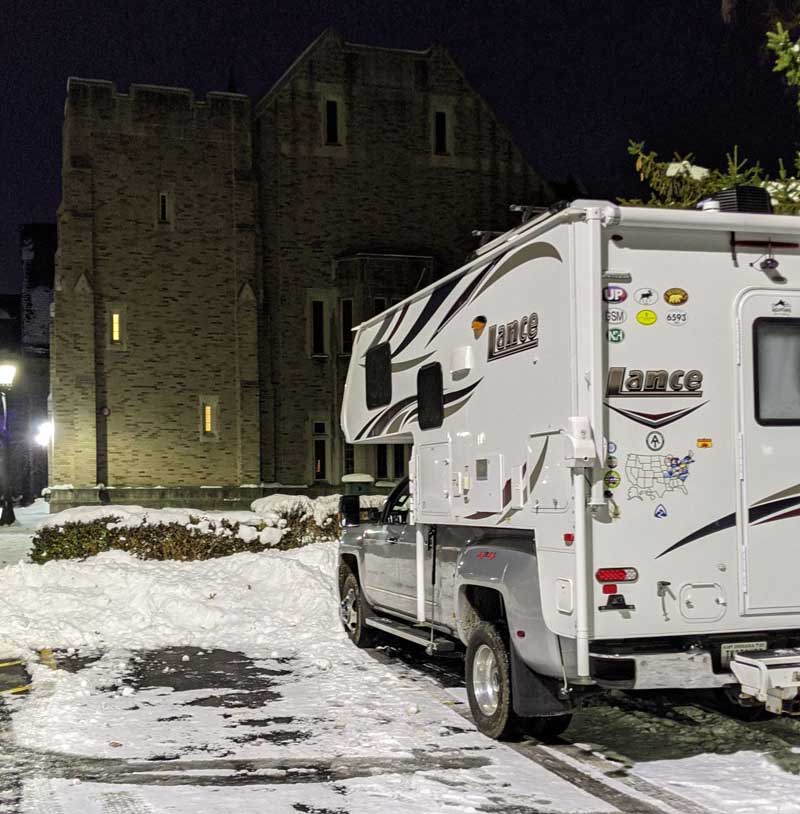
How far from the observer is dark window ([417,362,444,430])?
28.7 feet

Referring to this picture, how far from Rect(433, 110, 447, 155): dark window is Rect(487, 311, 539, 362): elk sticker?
92.1 ft

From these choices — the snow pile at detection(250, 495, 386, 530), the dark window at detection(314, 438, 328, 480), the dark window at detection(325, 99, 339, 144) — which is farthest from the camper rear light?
the dark window at detection(325, 99, 339, 144)

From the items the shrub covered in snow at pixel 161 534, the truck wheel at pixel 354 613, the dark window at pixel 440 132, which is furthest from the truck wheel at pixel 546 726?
the dark window at pixel 440 132

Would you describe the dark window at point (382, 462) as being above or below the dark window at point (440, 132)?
below

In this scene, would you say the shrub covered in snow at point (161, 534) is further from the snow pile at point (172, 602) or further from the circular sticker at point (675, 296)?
the circular sticker at point (675, 296)

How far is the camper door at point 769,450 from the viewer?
260 inches

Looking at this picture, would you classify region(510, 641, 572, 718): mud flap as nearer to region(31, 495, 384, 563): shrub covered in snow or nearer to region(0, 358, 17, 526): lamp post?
region(31, 495, 384, 563): shrub covered in snow

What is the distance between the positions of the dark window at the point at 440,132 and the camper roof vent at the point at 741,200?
2842cm

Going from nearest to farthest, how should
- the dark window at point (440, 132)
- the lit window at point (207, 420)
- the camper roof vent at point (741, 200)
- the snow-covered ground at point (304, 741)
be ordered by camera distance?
the snow-covered ground at point (304, 741) → the camper roof vent at point (741, 200) → the lit window at point (207, 420) → the dark window at point (440, 132)

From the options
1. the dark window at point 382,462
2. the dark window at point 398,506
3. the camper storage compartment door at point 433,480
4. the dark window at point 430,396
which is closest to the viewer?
the camper storage compartment door at point 433,480

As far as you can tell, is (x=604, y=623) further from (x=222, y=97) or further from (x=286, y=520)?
(x=222, y=97)

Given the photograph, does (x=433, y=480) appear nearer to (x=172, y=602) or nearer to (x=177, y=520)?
(x=172, y=602)

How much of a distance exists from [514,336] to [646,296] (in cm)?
103

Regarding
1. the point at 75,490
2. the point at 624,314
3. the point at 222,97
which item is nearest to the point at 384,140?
the point at 222,97
